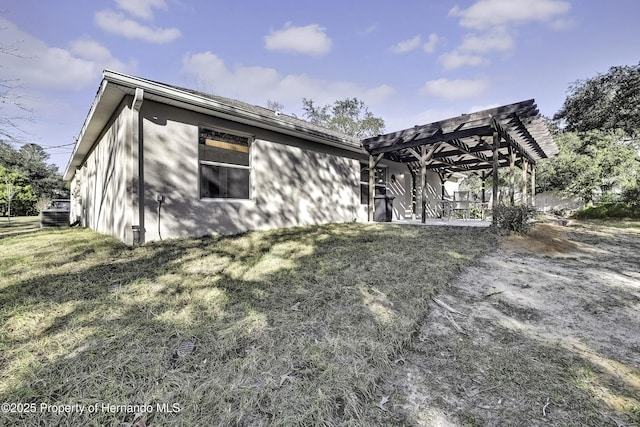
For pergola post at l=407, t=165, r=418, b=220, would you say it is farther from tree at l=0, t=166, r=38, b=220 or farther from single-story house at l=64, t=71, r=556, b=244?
tree at l=0, t=166, r=38, b=220

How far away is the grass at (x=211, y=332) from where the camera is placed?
1.69 meters

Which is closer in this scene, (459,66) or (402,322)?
(402,322)

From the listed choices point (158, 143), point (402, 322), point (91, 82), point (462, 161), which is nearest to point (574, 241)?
point (402, 322)

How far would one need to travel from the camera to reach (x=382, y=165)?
1108cm

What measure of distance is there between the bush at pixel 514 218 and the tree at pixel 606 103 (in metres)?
14.4

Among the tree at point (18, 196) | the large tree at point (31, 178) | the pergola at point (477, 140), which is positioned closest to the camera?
the pergola at point (477, 140)

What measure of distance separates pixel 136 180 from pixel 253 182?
239 centimetres

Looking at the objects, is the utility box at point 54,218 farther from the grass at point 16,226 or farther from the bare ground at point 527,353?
the bare ground at point 527,353

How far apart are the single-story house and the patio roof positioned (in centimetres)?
31

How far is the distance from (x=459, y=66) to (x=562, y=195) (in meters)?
8.38

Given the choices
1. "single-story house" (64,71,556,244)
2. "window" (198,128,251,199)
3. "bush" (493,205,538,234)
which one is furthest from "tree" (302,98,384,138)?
"bush" (493,205,538,234)

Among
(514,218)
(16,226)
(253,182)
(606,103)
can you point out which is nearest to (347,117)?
(606,103)

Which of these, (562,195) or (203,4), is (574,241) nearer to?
(562,195)

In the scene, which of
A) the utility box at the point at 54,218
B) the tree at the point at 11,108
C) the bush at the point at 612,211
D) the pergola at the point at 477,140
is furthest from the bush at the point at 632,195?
the utility box at the point at 54,218
